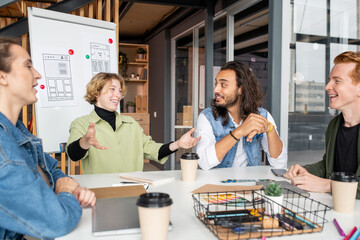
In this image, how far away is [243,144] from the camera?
2.15m

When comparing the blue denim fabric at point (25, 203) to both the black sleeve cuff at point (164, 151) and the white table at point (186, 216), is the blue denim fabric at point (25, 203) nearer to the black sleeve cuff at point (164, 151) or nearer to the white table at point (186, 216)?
the white table at point (186, 216)

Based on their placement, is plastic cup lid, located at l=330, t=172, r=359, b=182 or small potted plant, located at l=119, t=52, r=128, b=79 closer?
plastic cup lid, located at l=330, t=172, r=359, b=182

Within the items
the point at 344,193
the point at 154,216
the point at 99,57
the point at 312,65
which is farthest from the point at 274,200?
the point at 99,57

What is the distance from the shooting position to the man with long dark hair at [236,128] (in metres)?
1.87

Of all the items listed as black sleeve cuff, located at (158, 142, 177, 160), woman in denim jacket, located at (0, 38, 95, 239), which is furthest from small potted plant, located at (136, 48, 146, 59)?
woman in denim jacket, located at (0, 38, 95, 239)

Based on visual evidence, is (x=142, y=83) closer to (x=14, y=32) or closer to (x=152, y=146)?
(x=14, y=32)

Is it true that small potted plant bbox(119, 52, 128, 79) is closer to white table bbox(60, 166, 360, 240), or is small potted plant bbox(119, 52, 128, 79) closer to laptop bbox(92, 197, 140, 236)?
white table bbox(60, 166, 360, 240)

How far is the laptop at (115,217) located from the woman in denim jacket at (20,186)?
74 millimetres

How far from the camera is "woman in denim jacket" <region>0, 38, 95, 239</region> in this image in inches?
32.5

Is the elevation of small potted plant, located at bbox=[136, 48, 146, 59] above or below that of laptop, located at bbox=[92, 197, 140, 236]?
above

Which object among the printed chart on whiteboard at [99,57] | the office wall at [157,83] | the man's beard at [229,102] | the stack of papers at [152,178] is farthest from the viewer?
the office wall at [157,83]

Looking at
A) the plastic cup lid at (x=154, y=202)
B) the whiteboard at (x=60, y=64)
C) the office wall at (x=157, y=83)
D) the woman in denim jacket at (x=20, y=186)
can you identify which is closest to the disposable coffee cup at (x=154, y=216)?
the plastic cup lid at (x=154, y=202)

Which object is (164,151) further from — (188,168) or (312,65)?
(312,65)

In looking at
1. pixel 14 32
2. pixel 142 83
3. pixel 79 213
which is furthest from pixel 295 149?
pixel 142 83
